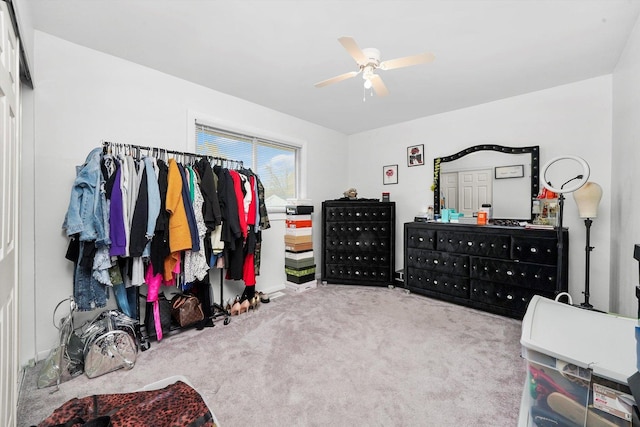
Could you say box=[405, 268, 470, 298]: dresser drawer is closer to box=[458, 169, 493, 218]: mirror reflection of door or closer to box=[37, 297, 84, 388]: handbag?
box=[458, 169, 493, 218]: mirror reflection of door

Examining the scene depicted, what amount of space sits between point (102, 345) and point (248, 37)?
249 cm

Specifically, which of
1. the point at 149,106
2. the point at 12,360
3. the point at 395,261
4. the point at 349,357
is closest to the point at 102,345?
the point at 12,360

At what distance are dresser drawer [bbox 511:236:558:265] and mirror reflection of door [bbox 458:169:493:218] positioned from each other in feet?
2.35

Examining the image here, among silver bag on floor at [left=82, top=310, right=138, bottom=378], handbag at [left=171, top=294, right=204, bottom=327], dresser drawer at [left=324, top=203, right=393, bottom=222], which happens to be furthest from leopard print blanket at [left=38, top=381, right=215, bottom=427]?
dresser drawer at [left=324, top=203, right=393, bottom=222]

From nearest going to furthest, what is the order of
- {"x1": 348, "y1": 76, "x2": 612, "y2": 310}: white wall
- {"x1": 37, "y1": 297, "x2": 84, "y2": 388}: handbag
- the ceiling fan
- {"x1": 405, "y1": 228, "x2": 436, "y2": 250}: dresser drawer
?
the ceiling fan, {"x1": 37, "y1": 297, "x2": 84, "y2": 388}: handbag, {"x1": 348, "y1": 76, "x2": 612, "y2": 310}: white wall, {"x1": 405, "y1": 228, "x2": 436, "y2": 250}: dresser drawer

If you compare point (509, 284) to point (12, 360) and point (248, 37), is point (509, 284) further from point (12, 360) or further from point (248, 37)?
point (12, 360)

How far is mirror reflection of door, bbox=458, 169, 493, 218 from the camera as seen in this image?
131 inches

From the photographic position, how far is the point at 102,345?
6.13 ft

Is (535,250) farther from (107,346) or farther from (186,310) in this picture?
(107,346)

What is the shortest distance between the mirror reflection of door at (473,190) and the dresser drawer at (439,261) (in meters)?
0.65

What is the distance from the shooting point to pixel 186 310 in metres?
2.38

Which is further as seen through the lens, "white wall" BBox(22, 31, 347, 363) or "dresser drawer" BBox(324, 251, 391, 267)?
"dresser drawer" BBox(324, 251, 391, 267)

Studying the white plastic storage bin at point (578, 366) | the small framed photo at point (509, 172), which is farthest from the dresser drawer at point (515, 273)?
the white plastic storage bin at point (578, 366)

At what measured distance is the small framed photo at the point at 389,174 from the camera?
4195 millimetres
